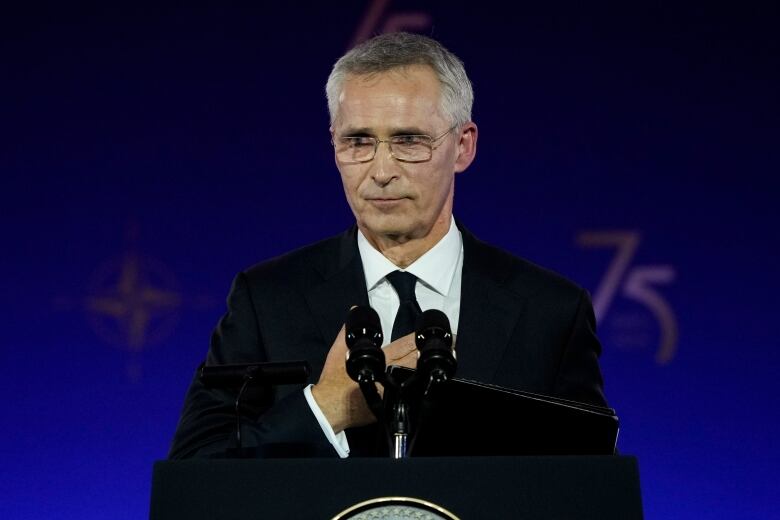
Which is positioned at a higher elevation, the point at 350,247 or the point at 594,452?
the point at 350,247

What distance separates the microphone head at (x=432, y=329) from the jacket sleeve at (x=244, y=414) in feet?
0.81

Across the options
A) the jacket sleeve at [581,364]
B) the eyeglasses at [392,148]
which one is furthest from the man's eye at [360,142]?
the jacket sleeve at [581,364]

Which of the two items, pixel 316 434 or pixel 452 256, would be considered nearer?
pixel 316 434

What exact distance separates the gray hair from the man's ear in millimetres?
35

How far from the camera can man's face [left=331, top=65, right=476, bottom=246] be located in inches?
63.3

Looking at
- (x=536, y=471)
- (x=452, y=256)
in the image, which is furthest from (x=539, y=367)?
(x=536, y=471)

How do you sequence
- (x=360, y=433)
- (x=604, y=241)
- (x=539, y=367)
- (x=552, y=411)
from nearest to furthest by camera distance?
(x=552, y=411), (x=360, y=433), (x=539, y=367), (x=604, y=241)

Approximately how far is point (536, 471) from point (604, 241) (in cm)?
172

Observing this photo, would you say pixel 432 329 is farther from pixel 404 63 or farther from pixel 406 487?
pixel 404 63

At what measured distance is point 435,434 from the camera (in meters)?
1.25

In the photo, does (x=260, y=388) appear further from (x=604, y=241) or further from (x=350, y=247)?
(x=604, y=241)

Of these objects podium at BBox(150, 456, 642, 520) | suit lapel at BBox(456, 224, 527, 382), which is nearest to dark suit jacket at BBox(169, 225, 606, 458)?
suit lapel at BBox(456, 224, 527, 382)

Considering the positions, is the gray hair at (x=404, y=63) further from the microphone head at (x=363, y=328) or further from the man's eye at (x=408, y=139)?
the microphone head at (x=363, y=328)

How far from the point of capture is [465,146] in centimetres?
176
